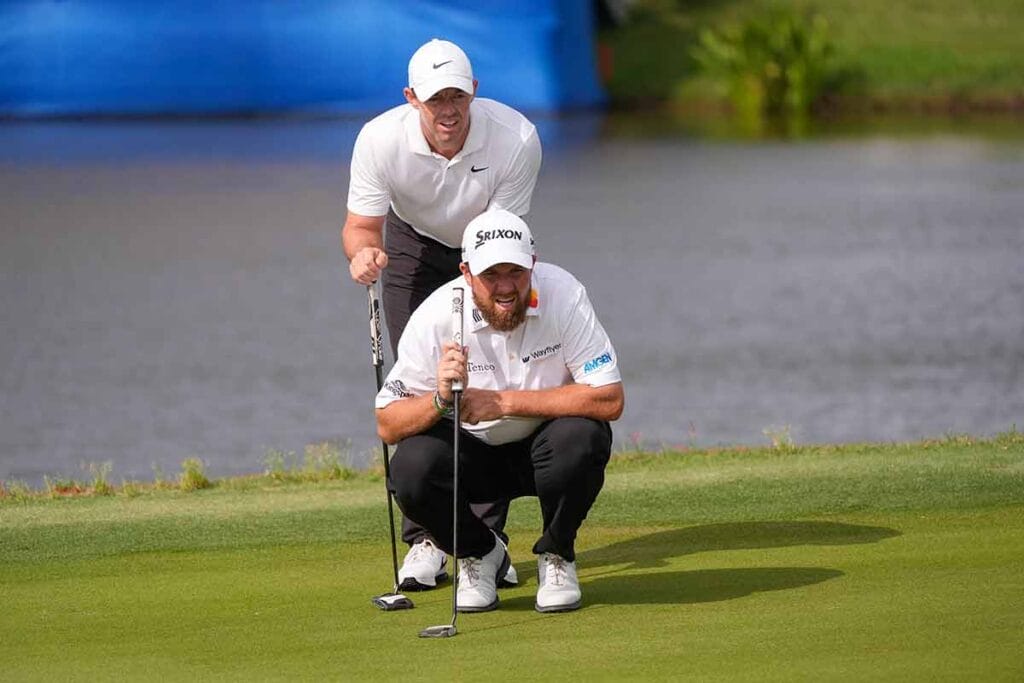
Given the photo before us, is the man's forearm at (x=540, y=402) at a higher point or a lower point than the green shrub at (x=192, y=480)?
higher

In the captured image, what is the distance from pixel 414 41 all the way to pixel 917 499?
103ft

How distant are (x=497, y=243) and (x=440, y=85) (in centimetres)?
80

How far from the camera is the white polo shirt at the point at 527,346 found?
19.3 feet

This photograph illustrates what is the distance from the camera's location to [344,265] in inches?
875

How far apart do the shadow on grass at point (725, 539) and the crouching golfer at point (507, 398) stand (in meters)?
0.65

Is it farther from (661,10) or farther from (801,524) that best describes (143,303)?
(661,10)

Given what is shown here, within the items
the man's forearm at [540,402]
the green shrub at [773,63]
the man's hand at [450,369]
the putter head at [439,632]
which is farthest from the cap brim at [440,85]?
the green shrub at [773,63]

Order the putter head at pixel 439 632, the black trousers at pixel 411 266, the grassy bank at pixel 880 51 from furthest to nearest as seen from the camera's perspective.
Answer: the grassy bank at pixel 880 51 < the black trousers at pixel 411 266 < the putter head at pixel 439 632

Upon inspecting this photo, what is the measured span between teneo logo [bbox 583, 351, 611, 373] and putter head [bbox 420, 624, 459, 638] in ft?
2.99

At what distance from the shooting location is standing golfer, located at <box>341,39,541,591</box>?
644 cm

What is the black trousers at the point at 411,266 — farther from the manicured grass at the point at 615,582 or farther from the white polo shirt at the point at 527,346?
the white polo shirt at the point at 527,346

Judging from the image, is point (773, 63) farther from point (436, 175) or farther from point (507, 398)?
point (507, 398)

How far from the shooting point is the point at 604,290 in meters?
20.8

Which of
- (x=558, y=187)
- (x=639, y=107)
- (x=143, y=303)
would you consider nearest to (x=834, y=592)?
(x=143, y=303)
